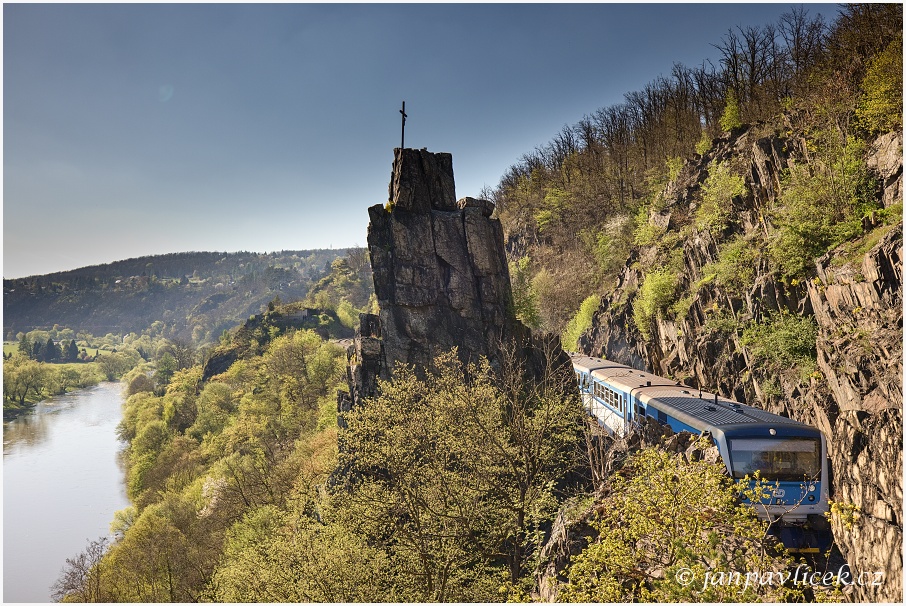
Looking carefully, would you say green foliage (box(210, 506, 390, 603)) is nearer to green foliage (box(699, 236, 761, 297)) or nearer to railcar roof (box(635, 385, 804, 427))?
railcar roof (box(635, 385, 804, 427))

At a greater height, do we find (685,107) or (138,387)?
(685,107)

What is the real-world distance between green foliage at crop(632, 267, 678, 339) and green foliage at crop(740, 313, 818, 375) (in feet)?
24.1

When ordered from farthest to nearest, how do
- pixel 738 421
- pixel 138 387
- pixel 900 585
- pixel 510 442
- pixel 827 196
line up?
pixel 138 387, pixel 510 442, pixel 827 196, pixel 738 421, pixel 900 585

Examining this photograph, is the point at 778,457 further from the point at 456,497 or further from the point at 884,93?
the point at 884,93

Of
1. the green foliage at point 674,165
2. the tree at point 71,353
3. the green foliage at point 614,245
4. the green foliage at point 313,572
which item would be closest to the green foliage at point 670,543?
the green foliage at point 313,572

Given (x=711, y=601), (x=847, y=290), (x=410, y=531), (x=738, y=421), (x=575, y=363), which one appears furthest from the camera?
(x=575, y=363)

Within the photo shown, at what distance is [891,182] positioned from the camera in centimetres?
1739

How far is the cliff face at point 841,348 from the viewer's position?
13.0m

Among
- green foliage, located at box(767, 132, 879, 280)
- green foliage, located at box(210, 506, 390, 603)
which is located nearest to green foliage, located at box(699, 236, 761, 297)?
green foliage, located at box(767, 132, 879, 280)

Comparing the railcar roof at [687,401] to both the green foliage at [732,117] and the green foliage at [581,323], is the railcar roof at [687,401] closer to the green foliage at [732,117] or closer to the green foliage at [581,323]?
the green foliage at [581,323]

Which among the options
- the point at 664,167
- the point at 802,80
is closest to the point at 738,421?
the point at 802,80

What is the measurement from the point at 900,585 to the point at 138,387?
113 m

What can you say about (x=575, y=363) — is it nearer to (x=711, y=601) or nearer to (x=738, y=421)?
(x=738, y=421)

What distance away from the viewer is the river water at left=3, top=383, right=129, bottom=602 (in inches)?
1651
